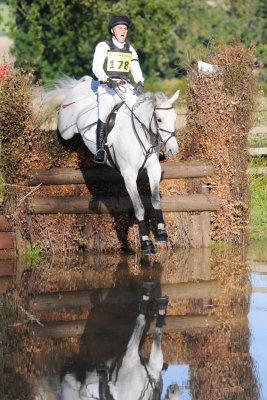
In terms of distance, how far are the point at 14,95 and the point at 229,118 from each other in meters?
3.23

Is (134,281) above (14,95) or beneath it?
beneath

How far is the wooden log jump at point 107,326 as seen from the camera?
6742mm

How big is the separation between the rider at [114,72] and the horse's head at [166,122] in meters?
1.25

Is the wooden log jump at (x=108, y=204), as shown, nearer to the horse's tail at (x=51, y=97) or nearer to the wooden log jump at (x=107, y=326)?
the horse's tail at (x=51, y=97)

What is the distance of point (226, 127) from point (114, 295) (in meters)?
4.10

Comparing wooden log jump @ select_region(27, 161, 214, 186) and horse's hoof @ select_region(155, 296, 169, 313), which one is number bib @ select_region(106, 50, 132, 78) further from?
horse's hoof @ select_region(155, 296, 169, 313)

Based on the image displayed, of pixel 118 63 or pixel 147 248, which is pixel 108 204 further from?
pixel 118 63

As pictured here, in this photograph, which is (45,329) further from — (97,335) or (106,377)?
(106,377)

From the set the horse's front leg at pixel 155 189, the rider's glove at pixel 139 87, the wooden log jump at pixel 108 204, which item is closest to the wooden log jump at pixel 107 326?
the horse's front leg at pixel 155 189

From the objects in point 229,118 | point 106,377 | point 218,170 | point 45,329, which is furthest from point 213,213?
point 106,377

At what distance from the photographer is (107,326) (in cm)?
689

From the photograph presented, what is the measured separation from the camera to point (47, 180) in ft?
36.8

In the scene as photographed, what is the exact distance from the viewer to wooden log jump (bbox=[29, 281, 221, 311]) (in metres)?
7.87

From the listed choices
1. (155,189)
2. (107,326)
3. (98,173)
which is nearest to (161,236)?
(155,189)
